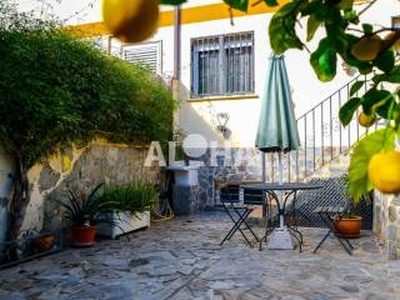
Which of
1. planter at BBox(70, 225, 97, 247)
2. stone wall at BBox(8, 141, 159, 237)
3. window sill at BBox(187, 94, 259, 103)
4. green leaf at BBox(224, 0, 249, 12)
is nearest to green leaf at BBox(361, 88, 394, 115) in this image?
green leaf at BBox(224, 0, 249, 12)

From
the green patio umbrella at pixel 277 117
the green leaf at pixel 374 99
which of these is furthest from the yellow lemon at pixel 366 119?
the green patio umbrella at pixel 277 117

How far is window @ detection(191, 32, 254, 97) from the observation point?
983 cm

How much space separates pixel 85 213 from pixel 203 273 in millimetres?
2273

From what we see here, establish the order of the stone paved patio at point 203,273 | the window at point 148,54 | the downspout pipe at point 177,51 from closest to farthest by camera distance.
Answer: the stone paved patio at point 203,273
the downspout pipe at point 177,51
the window at point 148,54

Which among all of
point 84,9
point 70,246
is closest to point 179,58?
point 84,9

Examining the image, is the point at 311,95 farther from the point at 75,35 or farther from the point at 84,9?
the point at 84,9

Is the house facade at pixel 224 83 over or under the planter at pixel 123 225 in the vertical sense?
over

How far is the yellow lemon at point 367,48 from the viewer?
0.76 meters

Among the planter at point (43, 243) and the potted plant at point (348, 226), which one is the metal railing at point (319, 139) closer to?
the potted plant at point (348, 226)

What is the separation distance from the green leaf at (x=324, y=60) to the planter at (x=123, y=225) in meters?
6.13

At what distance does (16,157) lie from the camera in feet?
17.9

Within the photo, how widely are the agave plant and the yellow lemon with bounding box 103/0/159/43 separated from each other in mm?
5947

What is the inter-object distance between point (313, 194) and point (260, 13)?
13.2 feet

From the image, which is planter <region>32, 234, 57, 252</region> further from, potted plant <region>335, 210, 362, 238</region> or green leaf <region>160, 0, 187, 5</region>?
green leaf <region>160, 0, 187, 5</region>
